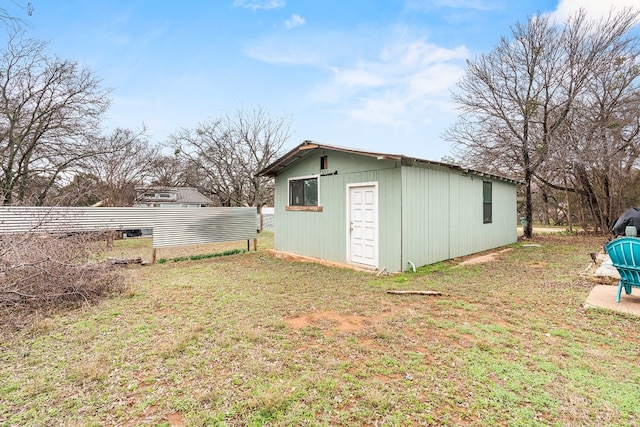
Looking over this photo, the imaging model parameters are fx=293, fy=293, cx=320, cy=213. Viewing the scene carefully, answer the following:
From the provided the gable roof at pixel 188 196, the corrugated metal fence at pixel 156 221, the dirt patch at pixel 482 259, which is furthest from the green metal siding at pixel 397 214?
the gable roof at pixel 188 196

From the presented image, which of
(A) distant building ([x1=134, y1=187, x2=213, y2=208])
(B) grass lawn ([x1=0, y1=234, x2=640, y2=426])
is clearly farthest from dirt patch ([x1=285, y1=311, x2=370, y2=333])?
(A) distant building ([x1=134, y1=187, x2=213, y2=208])

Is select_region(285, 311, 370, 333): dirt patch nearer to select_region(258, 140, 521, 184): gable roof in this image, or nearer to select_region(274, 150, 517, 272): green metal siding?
select_region(274, 150, 517, 272): green metal siding

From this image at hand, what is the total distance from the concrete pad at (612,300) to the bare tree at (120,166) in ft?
49.6

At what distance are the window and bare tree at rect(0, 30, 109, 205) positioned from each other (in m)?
13.2

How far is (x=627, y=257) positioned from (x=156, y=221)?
911 centimetres

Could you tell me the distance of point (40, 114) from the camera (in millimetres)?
9734

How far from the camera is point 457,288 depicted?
4887 mm

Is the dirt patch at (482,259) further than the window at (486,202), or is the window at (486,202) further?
the window at (486,202)

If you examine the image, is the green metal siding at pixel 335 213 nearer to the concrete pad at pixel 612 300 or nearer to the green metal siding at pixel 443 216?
the green metal siding at pixel 443 216

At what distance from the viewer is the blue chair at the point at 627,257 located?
357cm

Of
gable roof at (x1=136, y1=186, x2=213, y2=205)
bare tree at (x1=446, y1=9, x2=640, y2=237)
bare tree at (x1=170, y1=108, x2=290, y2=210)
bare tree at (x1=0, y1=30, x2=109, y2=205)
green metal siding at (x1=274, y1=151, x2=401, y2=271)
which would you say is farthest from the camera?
gable roof at (x1=136, y1=186, x2=213, y2=205)

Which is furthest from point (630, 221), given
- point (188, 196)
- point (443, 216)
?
point (188, 196)

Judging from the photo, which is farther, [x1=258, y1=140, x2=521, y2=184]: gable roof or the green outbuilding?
the green outbuilding

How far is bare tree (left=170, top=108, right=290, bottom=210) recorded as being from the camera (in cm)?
1786
